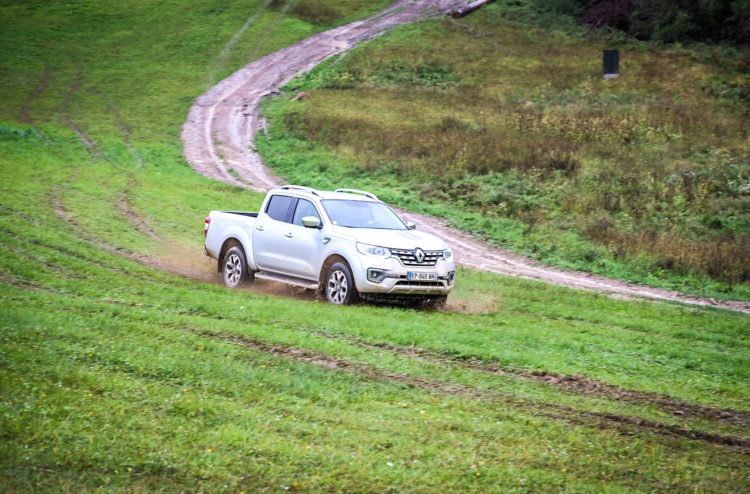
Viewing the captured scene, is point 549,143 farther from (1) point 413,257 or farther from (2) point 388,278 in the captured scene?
(2) point 388,278

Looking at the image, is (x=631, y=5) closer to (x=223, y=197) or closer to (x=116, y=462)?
(x=223, y=197)

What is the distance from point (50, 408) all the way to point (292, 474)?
225 cm

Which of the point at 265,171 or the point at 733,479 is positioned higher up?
the point at 265,171

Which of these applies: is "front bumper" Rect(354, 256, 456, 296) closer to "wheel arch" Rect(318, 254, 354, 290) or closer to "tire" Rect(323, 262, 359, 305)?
"tire" Rect(323, 262, 359, 305)

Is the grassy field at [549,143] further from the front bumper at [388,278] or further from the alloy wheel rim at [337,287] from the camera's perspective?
the alloy wheel rim at [337,287]

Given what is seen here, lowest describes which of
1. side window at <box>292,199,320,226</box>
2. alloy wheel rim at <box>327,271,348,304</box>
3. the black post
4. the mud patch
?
the mud patch

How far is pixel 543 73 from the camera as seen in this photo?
139 feet

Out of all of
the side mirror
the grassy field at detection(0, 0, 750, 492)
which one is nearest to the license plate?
the grassy field at detection(0, 0, 750, 492)

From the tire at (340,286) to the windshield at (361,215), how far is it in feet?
2.99

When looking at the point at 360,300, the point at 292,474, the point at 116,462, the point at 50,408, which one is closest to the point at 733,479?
the point at 292,474

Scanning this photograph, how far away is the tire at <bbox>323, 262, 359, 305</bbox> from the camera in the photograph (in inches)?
500

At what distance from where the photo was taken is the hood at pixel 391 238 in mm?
12719

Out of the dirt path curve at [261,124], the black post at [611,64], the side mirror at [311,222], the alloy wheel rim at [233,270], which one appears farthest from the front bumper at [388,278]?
the black post at [611,64]

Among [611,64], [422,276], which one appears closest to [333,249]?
[422,276]
